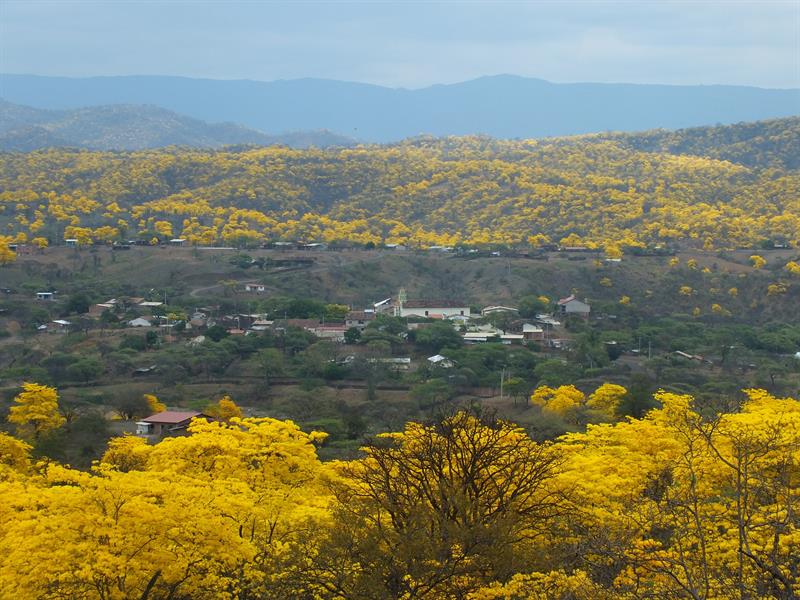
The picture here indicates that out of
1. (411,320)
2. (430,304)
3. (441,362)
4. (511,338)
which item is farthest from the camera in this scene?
(430,304)

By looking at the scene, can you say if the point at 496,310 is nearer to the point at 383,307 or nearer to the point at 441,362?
the point at 383,307

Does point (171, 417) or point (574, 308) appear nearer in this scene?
point (171, 417)

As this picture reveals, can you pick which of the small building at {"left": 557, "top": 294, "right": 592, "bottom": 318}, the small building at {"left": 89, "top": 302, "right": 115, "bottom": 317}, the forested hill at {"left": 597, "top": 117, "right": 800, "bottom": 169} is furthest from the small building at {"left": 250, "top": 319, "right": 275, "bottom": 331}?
the forested hill at {"left": 597, "top": 117, "right": 800, "bottom": 169}

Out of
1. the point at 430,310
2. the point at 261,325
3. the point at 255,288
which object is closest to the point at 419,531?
the point at 261,325

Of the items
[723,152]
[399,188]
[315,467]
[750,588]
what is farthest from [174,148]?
[750,588]

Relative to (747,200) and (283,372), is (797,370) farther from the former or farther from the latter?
(747,200)

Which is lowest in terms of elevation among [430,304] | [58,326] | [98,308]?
[58,326]

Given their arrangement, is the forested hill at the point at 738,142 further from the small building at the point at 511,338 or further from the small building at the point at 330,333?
the small building at the point at 330,333
